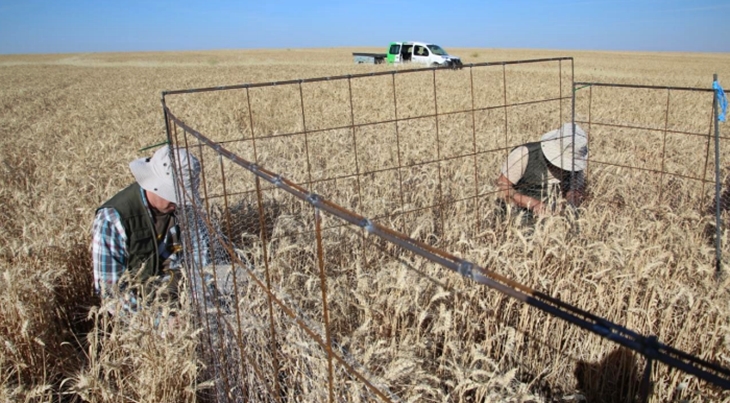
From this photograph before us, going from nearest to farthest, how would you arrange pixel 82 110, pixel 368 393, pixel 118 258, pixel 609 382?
pixel 368 393
pixel 609 382
pixel 118 258
pixel 82 110

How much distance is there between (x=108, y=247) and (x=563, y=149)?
148 inches

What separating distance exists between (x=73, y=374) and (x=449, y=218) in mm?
3112

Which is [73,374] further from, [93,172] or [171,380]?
[93,172]

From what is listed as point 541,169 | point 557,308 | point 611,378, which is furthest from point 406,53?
point 557,308

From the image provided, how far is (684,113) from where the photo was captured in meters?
10.9

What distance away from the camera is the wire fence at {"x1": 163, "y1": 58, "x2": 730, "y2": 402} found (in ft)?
5.91

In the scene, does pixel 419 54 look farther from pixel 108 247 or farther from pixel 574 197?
pixel 108 247

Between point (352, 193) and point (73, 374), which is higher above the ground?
point (352, 193)

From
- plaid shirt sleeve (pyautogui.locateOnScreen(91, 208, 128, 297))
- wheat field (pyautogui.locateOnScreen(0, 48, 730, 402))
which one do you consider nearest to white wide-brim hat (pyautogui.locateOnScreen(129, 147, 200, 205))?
plaid shirt sleeve (pyautogui.locateOnScreen(91, 208, 128, 297))

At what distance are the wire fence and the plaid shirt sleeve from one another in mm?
438

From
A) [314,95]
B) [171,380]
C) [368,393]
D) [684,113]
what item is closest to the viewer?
[368,393]

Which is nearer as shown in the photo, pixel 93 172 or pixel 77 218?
pixel 77 218

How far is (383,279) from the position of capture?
3168mm

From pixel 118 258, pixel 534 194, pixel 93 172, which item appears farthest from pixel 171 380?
pixel 93 172
